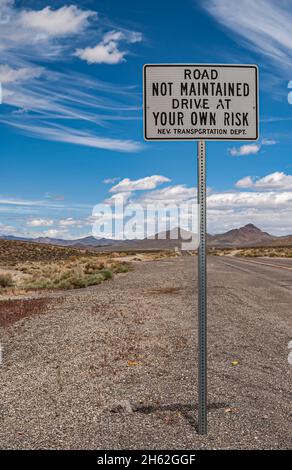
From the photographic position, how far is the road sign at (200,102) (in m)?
5.11

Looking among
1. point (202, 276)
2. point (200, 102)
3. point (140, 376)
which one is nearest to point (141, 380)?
point (140, 376)

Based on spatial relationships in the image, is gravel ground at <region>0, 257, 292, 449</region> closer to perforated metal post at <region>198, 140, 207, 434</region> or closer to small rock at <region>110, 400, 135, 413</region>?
small rock at <region>110, 400, 135, 413</region>

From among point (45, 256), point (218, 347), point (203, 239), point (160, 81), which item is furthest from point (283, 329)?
point (45, 256)

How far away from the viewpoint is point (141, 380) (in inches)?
287

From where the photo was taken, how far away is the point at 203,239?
17.2 feet

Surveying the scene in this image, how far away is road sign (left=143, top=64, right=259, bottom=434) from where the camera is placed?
5.11m

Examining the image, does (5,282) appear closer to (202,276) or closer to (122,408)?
(122,408)

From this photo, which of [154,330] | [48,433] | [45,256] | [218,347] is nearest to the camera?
[48,433]

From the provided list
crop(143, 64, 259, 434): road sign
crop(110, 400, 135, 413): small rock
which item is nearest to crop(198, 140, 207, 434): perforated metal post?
crop(143, 64, 259, 434): road sign

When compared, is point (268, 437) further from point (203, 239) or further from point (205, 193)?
point (205, 193)

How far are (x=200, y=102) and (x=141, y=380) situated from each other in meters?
4.10

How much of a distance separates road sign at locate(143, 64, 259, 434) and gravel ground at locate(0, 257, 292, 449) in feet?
5.87

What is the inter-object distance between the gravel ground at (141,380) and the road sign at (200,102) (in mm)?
1788
